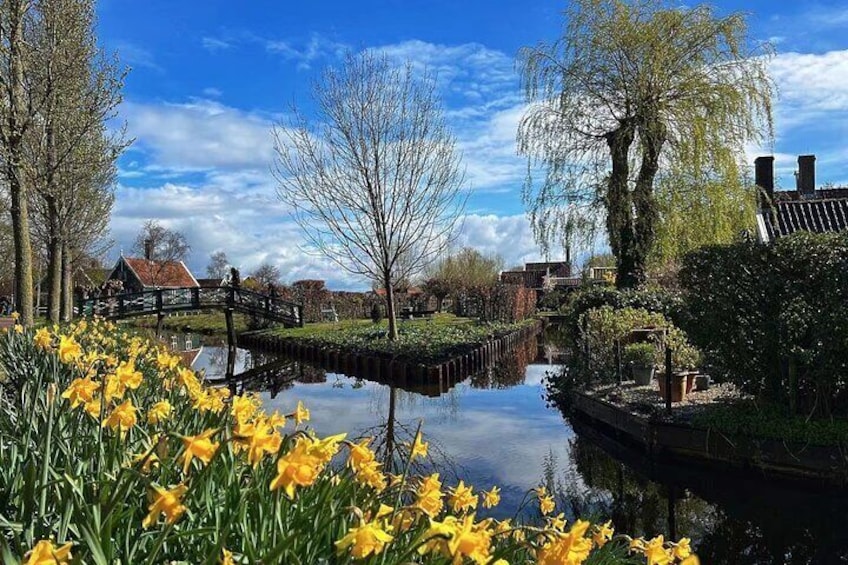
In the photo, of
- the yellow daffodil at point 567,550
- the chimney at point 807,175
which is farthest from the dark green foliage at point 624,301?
the chimney at point 807,175

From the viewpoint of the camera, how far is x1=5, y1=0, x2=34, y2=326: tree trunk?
31.8ft

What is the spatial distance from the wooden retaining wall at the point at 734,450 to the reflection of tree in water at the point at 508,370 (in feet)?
20.3

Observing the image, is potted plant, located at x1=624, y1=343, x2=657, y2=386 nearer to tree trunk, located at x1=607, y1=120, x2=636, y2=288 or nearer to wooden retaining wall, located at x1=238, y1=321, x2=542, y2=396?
wooden retaining wall, located at x1=238, y1=321, x2=542, y2=396

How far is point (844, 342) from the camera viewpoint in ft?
21.6

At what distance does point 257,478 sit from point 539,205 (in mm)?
14139

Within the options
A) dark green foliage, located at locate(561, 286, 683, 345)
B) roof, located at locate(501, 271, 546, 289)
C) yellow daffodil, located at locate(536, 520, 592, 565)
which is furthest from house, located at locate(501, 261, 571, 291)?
yellow daffodil, located at locate(536, 520, 592, 565)

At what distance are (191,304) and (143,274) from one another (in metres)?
27.6

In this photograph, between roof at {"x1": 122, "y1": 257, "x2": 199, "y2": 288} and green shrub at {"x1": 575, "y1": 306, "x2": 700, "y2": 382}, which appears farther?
roof at {"x1": 122, "y1": 257, "x2": 199, "y2": 288}

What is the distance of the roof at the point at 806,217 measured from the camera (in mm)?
18078

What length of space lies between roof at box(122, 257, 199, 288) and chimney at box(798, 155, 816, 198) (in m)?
40.5

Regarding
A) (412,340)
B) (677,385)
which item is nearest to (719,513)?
(677,385)

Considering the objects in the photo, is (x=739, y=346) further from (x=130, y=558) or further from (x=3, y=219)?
(x=3, y=219)

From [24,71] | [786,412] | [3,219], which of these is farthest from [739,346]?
[3,219]

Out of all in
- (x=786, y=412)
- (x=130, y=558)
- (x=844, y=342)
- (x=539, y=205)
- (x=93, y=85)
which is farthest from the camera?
(x=539, y=205)
